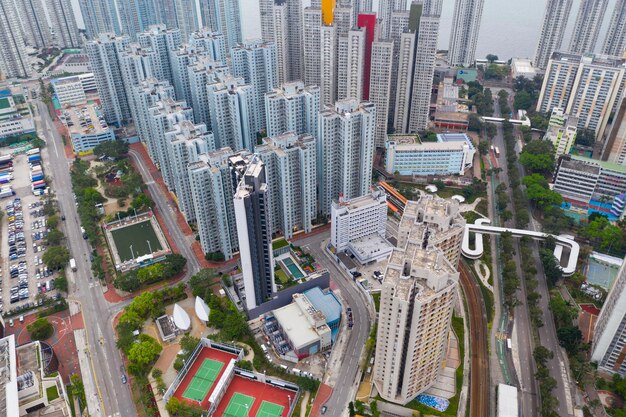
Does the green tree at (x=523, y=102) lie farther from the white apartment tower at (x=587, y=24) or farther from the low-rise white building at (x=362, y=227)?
the low-rise white building at (x=362, y=227)

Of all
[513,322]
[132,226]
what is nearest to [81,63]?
[132,226]

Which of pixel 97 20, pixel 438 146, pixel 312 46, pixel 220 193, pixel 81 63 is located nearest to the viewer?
pixel 220 193

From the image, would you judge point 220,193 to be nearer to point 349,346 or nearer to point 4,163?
point 349,346

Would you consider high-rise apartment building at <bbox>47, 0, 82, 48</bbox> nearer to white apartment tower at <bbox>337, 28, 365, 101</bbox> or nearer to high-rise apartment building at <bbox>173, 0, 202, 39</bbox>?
high-rise apartment building at <bbox>173, 0, 202, 39</bbox>

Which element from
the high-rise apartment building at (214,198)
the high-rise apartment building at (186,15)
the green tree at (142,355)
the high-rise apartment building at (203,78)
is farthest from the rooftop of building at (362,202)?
the high-rise apartment building at (186,15)

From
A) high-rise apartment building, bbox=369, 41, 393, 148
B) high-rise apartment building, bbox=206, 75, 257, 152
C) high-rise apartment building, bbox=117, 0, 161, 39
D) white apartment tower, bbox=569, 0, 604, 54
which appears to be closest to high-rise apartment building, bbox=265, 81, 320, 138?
high-rise apartment building, bbox=206, 75, 257, 152
